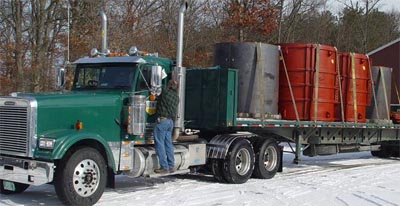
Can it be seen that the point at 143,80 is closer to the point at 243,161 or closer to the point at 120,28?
the point at 243,161

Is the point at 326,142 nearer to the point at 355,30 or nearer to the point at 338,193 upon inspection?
the point at 338,193

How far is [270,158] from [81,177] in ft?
18.1

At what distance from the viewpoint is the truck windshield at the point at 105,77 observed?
9.76m

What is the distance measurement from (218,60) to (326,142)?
386cm

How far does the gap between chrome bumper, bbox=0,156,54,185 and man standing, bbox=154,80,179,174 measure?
7.64 feet

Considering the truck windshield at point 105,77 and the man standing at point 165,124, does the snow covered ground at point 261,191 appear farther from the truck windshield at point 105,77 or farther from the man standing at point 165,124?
the truck windshield at point 105,77

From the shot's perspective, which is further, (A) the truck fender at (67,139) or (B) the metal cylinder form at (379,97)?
(B) the metal cylinder form at (379,97)

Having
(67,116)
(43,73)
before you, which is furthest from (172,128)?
(43,73)

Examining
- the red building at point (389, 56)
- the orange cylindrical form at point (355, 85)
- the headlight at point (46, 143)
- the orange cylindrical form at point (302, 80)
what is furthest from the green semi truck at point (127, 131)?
the red building at point (389, 56)

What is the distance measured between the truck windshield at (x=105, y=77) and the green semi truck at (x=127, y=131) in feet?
0.06

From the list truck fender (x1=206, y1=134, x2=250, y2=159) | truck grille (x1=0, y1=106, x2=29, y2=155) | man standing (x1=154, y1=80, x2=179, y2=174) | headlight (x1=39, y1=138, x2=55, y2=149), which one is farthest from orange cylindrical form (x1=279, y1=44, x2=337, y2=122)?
truck grille (x1=0, y1=106, x2=29, y2=155)

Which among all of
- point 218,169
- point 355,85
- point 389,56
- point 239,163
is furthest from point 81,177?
point 389,56

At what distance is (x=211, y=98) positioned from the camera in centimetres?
1129

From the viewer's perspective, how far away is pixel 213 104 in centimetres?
1128
